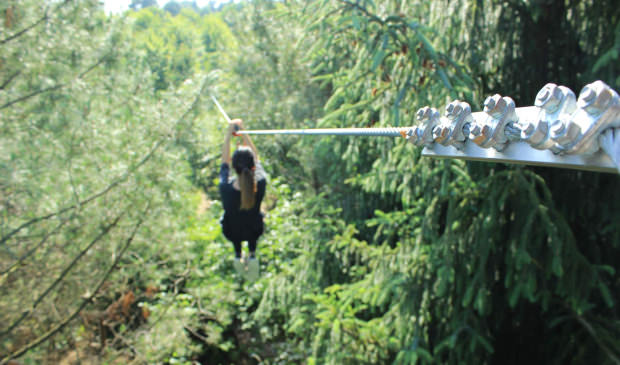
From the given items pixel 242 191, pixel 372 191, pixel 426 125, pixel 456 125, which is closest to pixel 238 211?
pixel 242 191

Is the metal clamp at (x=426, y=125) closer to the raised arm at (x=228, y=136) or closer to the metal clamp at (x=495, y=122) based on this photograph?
the metal clamp at (x=495, y=122)

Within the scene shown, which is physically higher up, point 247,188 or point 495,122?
point 495,122

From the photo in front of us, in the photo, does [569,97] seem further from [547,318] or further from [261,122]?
[261,122]

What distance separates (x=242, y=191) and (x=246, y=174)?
15 centimetres

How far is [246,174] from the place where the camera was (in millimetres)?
3271

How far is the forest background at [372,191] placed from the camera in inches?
136

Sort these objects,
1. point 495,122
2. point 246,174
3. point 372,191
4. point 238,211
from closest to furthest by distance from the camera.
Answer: point 495,122 → point 246,174 → point 238,211 → point 372,191

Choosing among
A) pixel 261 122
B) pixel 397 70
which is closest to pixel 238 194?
pixel 397 70

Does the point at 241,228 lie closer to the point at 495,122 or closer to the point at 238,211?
the point at 238,211

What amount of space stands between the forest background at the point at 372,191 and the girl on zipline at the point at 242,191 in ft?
2.65

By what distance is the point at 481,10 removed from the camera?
12.6 ft

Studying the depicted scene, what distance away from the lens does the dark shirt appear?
137 inches

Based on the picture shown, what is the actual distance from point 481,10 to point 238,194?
7.62ft

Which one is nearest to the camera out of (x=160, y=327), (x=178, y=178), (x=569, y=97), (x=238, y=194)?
(x=569, y=97)
